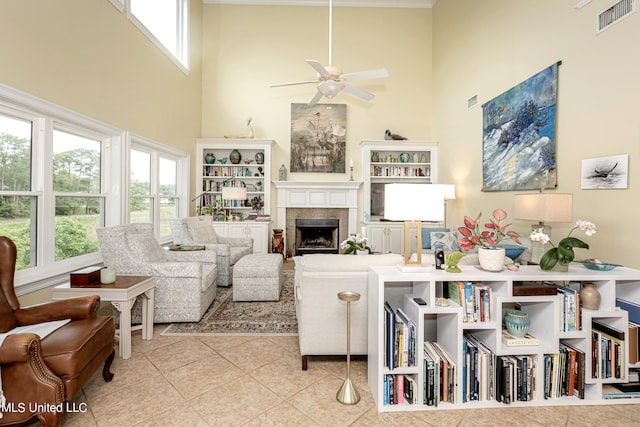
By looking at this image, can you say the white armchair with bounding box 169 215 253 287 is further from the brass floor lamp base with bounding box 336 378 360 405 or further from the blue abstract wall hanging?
the blue abstract wall hanging

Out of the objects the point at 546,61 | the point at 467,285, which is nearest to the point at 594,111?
the point at 546,61

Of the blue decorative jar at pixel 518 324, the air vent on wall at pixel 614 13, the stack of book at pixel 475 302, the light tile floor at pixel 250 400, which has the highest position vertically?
the air vent on wall at pixel 614 13

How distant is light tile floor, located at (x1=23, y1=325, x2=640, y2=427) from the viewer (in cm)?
177

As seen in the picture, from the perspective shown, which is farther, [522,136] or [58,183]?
[522,136]

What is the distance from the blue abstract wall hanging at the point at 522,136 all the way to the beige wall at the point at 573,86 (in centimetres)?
10

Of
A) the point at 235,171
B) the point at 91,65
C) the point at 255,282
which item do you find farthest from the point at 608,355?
the point at 235,171

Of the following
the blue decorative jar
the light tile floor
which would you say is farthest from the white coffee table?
the blue decorative jar

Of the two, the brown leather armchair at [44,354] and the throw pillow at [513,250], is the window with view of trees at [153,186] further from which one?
the throw pillow at [513,250]

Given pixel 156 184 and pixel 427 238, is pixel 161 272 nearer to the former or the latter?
pixel 156 184

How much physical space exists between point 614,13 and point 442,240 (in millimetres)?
3020

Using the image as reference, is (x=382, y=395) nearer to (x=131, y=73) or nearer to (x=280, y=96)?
(x=131, y=73)

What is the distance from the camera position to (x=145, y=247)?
315 cm

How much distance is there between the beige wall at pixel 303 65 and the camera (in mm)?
6551

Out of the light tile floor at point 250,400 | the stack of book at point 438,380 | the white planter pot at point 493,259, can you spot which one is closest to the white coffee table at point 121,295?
the light tile floor at point 250,400
